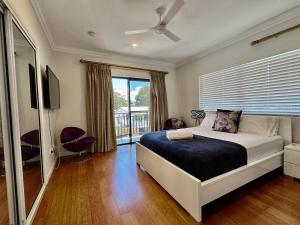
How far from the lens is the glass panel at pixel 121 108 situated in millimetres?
4262

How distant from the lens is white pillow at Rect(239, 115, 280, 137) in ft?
8.23

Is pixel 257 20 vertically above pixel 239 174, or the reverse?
pixel 257 20

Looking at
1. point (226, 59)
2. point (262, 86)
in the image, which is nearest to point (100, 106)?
point (226, 59)

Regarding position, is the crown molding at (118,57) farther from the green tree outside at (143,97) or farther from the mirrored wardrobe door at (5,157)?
the mirrored wardrobe door at (5,157)

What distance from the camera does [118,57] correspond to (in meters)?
4.06

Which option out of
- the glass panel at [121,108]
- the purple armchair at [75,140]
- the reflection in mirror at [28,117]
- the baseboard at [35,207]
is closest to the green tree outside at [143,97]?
the glass panel at [121,108]

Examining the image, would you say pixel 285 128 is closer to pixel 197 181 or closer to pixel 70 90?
pixel 197 181

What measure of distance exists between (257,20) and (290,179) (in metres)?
2.65

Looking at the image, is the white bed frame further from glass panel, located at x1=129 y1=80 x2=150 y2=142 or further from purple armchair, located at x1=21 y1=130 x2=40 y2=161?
glass panel, located at x1=129 y1=80 x2=150 y2=142

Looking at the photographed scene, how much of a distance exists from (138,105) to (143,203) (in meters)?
3.15

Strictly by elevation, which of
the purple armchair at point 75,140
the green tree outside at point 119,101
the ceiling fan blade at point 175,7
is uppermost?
the ceiling fan blade at point 175,7

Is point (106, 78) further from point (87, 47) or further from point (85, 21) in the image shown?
point (85, 21)

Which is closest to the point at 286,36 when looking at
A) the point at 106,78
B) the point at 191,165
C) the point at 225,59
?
the point at 225,59

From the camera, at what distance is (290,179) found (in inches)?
88.2
